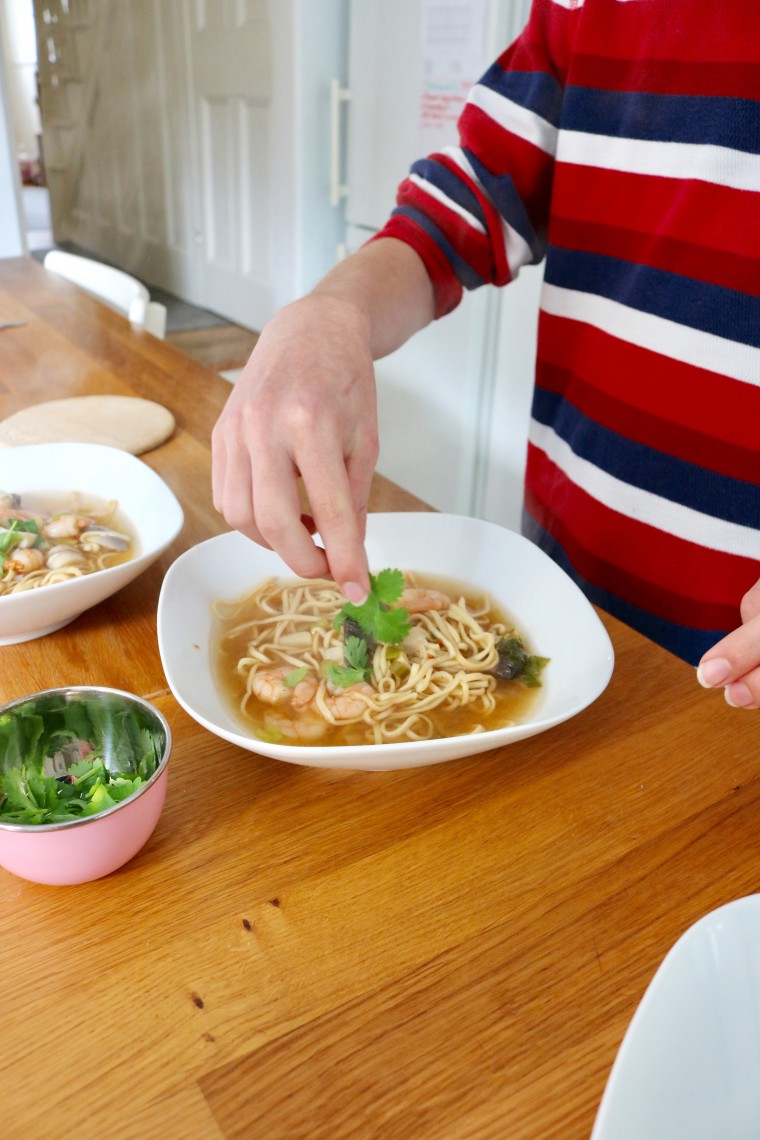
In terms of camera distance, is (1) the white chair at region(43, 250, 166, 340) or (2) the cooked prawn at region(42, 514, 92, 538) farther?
(1) the white chair at region(43, 250, 166, 340)

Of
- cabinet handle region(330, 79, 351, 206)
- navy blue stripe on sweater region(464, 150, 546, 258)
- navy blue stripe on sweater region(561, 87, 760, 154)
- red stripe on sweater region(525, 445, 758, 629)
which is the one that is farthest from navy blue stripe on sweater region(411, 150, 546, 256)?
cabinet handle region(330, 79, 351, 206)

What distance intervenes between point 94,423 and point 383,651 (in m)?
0.79

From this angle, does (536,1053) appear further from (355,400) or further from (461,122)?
(461,122)

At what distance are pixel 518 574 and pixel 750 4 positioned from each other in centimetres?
63

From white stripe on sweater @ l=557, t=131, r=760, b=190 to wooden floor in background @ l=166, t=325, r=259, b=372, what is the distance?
8.07ft

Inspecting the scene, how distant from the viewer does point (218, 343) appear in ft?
12.5

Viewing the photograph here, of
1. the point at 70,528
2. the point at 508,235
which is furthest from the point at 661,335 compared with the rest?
the point at 70,528

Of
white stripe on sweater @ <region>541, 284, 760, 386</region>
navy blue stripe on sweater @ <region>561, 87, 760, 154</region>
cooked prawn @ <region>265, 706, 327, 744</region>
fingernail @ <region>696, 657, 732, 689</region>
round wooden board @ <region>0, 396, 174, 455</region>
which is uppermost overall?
navy blue stripe on sweater @ <region>561, 87, 760, 154</region>

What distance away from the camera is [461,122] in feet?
3.95

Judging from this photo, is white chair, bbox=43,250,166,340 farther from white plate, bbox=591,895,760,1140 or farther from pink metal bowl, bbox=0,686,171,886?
white plate, bbox=591,895,760,1140

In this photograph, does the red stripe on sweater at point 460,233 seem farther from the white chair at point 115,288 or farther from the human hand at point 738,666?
the white chair at point 115,288

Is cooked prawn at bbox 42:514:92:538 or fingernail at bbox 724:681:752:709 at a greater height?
fingernail at bbox 724:681:752:709

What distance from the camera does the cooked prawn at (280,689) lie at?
2.63ft

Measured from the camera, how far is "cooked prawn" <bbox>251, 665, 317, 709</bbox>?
80 cm
